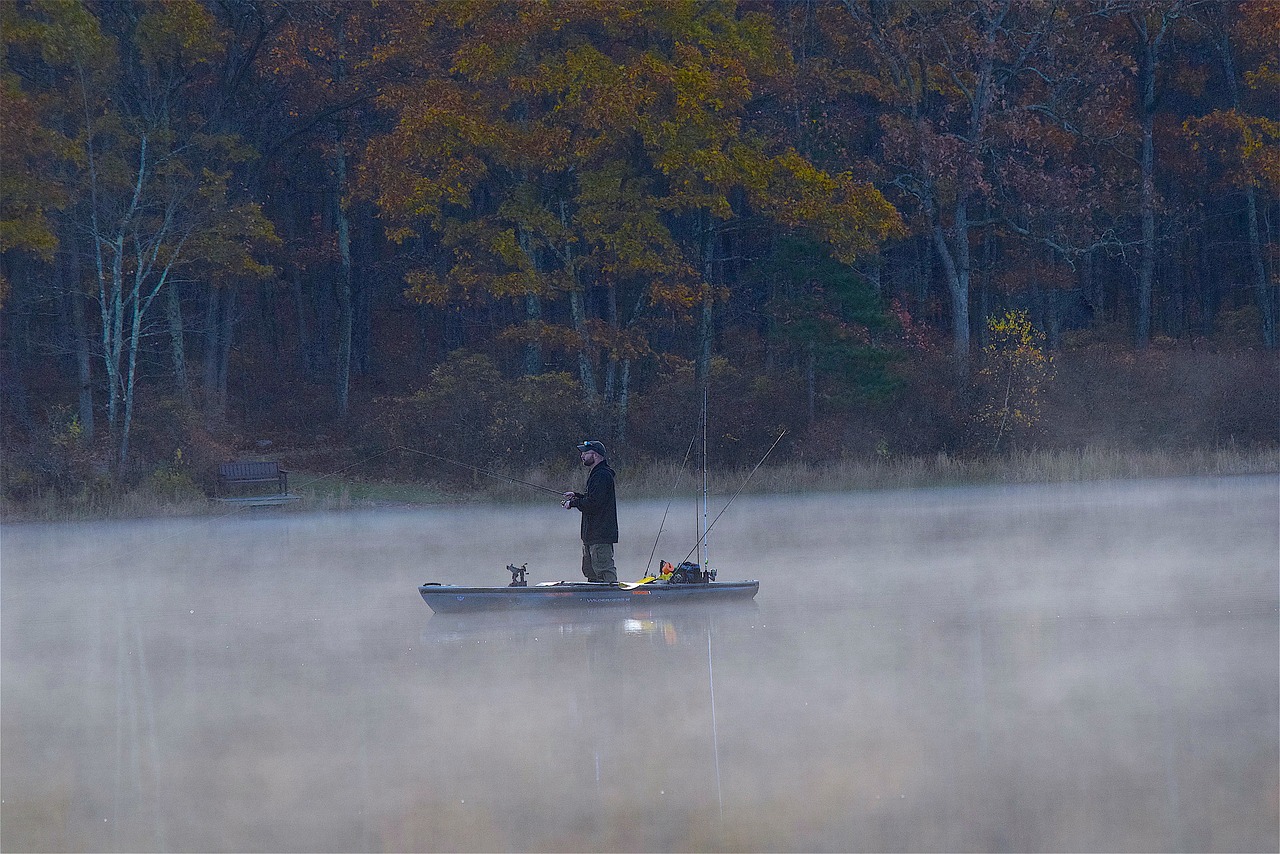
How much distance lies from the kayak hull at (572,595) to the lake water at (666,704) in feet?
0.79

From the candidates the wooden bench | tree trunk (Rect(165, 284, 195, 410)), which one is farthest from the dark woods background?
the wooden bench

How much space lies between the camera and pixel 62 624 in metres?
16.0

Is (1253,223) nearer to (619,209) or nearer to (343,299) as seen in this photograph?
(619,209)

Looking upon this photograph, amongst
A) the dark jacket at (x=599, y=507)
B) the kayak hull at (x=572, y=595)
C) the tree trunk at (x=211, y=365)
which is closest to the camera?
the kayak hull at (x=572, y=595)

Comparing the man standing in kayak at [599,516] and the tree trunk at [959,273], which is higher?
the tree trunk at [959,273]

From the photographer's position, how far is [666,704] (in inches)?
444

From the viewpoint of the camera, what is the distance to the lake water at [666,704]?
27.2ft

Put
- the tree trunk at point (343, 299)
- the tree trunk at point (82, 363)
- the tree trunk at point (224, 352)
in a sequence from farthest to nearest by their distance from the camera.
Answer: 1. the tree trunk at point (343, 299)
2. the tree trunk at point (224, 352)
3. the tree trunk at point (82, 363)

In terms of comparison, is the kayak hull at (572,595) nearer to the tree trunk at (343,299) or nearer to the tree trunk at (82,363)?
the tree trunk at (82,363)

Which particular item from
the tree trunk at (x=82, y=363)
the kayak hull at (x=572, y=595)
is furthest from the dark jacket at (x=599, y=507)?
the tree trunk at (x=82, y=363)

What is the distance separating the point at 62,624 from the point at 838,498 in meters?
15.7

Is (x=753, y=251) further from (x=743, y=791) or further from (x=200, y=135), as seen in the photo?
(x=743, y=791)

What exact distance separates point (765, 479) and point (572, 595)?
49.0ft

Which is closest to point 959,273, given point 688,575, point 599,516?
point 688,575
